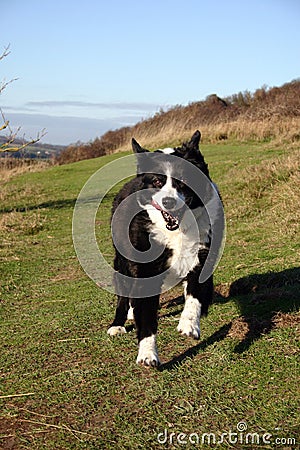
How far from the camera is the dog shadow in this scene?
4.82 m

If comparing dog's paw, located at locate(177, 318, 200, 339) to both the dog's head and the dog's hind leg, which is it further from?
the dog's hind leg

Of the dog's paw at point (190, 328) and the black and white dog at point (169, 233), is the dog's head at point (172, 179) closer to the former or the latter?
the black and white dog at point (169, 233)

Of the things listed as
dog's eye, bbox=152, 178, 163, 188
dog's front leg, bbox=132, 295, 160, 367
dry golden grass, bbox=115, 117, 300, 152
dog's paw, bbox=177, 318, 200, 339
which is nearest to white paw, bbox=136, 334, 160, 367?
dog's front leg, bbox=132, 295, 160, 367

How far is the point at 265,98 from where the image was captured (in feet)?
101

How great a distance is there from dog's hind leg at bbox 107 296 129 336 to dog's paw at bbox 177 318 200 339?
1053mm

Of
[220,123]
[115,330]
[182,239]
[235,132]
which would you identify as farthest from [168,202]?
[220,123]

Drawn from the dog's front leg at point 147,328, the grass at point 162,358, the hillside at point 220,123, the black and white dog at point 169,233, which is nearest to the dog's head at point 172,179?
the black and white dog at point 169,233

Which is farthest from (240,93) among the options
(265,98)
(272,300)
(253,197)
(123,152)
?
(272,300)

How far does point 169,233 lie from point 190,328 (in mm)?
822

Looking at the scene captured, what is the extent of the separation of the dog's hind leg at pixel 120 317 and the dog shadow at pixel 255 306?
0.44m

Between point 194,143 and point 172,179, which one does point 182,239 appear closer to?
point 172,179

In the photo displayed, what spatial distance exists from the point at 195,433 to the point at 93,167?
20.5m

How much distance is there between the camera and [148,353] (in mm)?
4438

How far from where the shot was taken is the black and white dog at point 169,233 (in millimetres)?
4699
